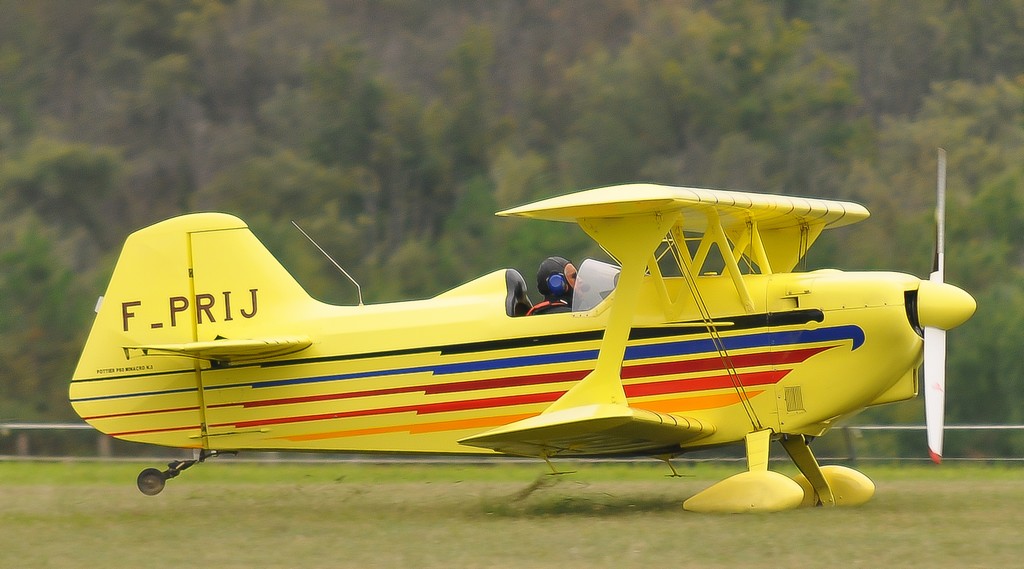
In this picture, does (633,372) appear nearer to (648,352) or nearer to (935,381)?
(648,352)

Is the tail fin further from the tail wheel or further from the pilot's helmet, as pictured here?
the pilot's helmet

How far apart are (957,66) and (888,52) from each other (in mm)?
2122

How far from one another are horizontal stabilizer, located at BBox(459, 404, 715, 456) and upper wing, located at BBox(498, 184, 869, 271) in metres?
1.29

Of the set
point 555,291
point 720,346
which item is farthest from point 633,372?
point 555,291

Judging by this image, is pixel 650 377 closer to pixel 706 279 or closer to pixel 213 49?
pixel 706 279

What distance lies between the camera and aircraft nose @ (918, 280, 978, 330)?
31.7 ft

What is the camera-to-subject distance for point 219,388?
1096 cm

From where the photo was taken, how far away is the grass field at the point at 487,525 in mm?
7789

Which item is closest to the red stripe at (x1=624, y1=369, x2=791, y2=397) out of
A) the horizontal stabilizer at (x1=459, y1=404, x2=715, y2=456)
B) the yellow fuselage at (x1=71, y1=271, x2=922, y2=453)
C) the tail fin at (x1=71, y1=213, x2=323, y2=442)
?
the yellow fuselage at (x1=71, y1=271, x2=922, y2=453)

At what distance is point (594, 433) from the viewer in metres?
9.62

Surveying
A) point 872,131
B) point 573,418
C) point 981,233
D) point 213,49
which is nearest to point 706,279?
point 573,418

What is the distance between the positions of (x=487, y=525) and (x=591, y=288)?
6.81ft

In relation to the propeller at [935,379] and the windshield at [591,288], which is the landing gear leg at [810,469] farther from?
the windshield at [591,288]

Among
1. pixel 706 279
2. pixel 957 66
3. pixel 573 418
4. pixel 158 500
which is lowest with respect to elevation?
pixel 158 500
